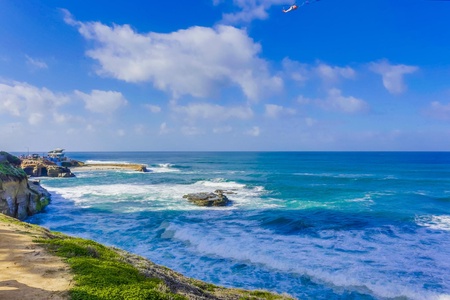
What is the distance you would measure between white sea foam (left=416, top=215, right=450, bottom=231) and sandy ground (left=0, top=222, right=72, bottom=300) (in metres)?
28.5

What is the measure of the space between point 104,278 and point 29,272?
264 centimetres

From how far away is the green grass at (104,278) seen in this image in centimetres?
732

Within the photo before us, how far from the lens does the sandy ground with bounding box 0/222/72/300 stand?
748 centimetres

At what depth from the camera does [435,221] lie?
89.4 feet

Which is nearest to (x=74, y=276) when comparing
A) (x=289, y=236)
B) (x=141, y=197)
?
(x=289, y=236)

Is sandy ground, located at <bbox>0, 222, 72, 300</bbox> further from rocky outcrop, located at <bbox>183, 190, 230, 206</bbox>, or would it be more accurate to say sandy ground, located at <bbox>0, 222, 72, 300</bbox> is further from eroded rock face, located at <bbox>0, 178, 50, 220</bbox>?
rocky outcrop, located at <bbox>183, 190, 230, 206</bbox>

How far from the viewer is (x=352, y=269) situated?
16.8m

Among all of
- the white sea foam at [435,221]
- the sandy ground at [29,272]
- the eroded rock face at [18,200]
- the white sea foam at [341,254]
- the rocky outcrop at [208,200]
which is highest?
the sandy ground at [29,272]

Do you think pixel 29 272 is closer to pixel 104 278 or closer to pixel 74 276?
pixel 74 276

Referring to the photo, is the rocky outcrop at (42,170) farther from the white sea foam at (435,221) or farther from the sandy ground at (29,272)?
the white sea foam at (435,221)

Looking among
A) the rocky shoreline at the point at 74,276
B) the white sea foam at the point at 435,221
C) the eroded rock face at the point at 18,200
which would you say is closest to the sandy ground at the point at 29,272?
the rocky shoreline at the point at 74,276

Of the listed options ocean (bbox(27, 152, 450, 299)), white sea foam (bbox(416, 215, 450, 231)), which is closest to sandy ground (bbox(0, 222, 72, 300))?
ocean (bbox(27, 152, 450, 299))

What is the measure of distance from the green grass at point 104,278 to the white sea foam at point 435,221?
26.4m

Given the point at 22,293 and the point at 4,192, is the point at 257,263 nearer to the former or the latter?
the point at 22,293
